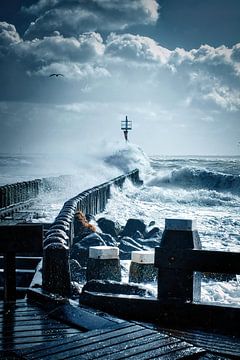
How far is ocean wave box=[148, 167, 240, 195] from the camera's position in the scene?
5103 centimetres

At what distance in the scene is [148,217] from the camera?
23.0m

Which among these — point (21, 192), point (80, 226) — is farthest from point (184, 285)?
point (21, 192)

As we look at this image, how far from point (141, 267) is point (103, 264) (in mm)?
805

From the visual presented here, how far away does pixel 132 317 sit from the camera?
4.73m

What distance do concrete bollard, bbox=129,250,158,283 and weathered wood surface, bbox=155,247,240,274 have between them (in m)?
3.63

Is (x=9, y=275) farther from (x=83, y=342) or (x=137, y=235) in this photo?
(x=137, y=235)

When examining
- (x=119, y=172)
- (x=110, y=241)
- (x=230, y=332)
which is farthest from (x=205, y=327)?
(x=119, y=172)

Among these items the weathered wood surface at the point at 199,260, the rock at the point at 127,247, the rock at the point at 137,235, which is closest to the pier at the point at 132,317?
the weathered wood surface at the point at 199,260

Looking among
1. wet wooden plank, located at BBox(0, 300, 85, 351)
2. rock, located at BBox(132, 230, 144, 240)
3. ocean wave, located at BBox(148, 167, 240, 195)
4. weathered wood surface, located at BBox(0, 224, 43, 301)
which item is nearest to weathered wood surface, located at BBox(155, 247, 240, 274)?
wet wooden plank, located at BBox(0, 300, 85, 351)

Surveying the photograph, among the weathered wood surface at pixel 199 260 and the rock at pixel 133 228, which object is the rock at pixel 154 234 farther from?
the weathered wood surface at pixel 199 260

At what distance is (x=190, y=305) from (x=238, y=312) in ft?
1.57

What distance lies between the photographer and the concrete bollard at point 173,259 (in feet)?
14.8

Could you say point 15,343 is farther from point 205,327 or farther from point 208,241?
point 208,241

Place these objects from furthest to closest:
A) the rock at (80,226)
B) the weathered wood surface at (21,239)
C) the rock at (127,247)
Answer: the rock at (80,226) < the rock at (127,247) < the weathered wood surface at (21,239)
